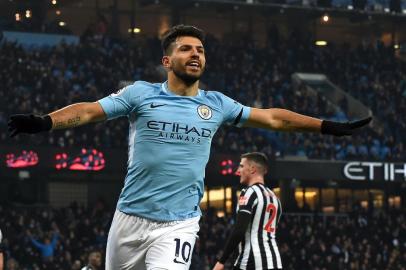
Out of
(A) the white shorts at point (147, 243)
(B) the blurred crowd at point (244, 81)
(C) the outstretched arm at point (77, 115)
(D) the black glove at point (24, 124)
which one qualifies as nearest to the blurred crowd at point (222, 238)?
(B) the blurred crowd at point (244, 81)

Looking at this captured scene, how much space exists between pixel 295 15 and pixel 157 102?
41.9 meters

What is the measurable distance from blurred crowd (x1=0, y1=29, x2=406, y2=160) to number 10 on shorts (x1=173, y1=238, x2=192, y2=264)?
24712 millimetres

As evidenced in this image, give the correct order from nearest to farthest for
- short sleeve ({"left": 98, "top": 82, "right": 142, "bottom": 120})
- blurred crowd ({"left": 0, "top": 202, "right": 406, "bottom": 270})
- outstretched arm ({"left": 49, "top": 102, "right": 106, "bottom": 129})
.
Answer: outstretched arm ({"left": 49, "top": 102, "right": 106, "bottom": 129}) < short sleeve ({"left": 98, "top": 82, "right": 142, "bottom": 120}) < blurred crowd ({"left": 0, "top": 202, "right": 406, "bottom": 270})

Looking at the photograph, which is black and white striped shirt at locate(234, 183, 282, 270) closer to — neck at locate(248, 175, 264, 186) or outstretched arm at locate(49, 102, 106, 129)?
neck at locate(248, 175, 264, 186)

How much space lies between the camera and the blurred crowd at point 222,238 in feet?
91.7

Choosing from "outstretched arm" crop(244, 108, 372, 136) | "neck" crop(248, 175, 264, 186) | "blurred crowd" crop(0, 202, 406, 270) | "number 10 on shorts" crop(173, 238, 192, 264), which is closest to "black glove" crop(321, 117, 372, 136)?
"outstretched arm" crop(244, 108, 372, 136)

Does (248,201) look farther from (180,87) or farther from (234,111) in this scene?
(180,87)

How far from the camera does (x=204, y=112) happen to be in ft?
24.4

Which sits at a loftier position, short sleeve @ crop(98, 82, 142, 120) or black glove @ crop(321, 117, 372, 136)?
short sleeve @ crop(98, 82, 142, 120)

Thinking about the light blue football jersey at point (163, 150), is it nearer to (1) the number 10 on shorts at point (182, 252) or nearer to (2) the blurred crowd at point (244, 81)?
(1) the number 10 on shorts at point (182, 252)

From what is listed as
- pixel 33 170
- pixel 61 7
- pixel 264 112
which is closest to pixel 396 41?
pixel 61 7

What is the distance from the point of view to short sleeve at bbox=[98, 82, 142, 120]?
714cm

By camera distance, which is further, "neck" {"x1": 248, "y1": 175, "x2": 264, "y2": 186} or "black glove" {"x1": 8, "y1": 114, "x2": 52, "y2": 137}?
A: "neck" {"x1": 248, "y1": 175, "x2": 264, "y2": 186}

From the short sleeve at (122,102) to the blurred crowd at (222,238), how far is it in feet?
57.9
